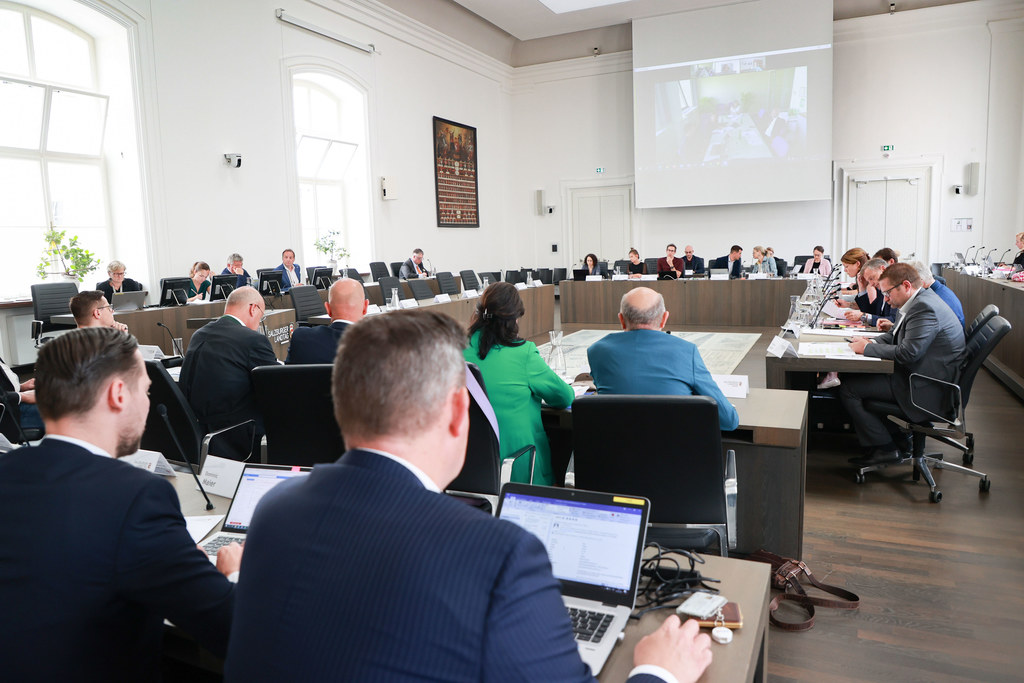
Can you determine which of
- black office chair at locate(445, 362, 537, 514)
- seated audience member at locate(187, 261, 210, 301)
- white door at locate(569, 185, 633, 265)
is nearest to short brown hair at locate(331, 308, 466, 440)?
black office chair at locate(445, 362, 537, 514)

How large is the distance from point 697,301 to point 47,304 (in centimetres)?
785

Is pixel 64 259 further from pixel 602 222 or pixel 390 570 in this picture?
pixel 602 222

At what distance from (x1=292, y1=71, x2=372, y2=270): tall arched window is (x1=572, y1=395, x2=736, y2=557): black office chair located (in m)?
9.37

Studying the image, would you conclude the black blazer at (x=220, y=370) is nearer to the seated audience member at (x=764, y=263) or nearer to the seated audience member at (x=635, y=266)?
the seated audience member at (x=635, y=266)

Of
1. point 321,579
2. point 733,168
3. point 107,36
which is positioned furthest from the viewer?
point 733,168

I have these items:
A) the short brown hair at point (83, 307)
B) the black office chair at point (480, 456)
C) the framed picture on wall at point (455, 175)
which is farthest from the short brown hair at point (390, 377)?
the framed picture on wall at point (455, 175)

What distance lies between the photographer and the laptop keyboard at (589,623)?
49.2 inches

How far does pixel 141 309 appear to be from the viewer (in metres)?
6.31

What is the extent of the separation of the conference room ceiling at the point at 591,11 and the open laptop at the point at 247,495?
11965 mm

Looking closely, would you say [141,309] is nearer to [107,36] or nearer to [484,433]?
[107,36]

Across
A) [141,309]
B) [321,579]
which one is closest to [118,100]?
[141,309]

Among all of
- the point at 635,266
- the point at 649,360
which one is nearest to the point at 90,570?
the point at 649,360

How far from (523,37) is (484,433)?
13.6 metres

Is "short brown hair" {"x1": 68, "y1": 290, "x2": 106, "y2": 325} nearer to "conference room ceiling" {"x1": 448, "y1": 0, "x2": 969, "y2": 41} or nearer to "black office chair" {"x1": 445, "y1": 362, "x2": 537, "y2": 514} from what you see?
"black office chair" {"x1": 445, "y1": 362, "x2": 537, "y2": 514}
